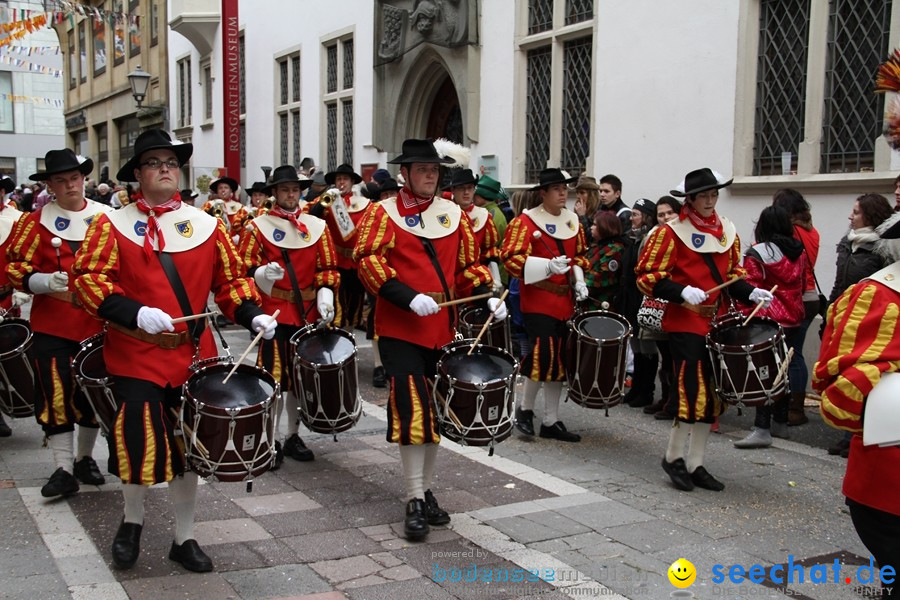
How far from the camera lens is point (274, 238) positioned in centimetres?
669

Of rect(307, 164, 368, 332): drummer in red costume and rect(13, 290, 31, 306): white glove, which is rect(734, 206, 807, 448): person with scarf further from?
rect(13, 290, 31, 306): white glove

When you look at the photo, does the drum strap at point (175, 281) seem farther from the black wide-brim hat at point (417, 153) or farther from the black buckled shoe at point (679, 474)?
the black buckled shoe at point (679, 474)

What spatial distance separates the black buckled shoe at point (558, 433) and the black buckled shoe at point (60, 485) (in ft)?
11.1

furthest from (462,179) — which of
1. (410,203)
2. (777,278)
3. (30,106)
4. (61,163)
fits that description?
(30,106)

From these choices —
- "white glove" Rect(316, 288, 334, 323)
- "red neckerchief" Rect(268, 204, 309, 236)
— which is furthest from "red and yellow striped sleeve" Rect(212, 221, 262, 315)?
"red neckerchief" Rect(268, 204, 309, 236)

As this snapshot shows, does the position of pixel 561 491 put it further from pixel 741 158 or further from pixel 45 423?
pixel 741 158

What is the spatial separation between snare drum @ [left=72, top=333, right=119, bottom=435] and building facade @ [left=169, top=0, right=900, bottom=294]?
6.35 meters

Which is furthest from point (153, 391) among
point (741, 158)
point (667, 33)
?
point (667, 33)

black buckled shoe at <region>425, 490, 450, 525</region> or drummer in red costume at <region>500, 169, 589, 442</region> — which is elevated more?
drummer in red costume at <region>500, 169, 589, 442</region>

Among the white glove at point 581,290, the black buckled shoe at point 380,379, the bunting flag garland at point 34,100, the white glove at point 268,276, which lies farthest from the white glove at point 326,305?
the bunting flag garland at point 34,100

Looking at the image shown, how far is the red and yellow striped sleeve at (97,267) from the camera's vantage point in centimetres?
428

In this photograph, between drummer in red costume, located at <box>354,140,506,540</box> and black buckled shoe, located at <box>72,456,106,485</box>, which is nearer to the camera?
drummer in red costume, located at <box>354,140,506,540</box>

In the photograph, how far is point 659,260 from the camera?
600cm

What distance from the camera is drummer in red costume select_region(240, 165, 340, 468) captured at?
6520mm
